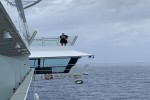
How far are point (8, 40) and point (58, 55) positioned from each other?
83.9 feet

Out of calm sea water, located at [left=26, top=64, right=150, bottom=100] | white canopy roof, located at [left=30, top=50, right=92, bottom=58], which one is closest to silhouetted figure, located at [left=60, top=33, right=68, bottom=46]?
white canopy roof, located at [left=30, top=50, right=92, bottom=58]

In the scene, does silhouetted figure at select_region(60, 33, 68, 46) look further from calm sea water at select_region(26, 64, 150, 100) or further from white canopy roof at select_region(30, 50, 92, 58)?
calm sea water at select_region(26, 64, 150, 100)

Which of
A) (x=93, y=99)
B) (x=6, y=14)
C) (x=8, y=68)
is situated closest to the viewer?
(x=6, y=14)

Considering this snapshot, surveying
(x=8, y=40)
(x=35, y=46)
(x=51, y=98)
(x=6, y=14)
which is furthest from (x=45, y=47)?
(x=6, y=14)

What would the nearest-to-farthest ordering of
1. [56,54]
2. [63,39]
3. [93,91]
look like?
[63,39], [56,54], [93,91]

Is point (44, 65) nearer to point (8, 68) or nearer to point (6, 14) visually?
point (8, 68)

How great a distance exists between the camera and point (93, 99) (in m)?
42.2

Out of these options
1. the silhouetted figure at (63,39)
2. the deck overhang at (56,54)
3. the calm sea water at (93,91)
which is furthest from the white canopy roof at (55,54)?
the calm sea water at (93,91)

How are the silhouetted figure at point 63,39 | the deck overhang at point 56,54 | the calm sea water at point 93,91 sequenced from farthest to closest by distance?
1. the calm sea water at point 93,91
2. the deck overhang at point 56,54
3. the silhouetted figure at point 63,39

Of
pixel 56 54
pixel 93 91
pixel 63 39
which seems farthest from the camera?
pixel 93 91

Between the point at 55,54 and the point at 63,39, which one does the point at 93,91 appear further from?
the point at 63,39

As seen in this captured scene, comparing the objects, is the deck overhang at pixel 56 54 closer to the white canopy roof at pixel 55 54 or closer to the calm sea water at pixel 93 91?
the white canopy roof at pixel 55 54

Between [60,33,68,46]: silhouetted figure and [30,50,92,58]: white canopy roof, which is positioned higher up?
[60,33,68,46]: silhouetted figure

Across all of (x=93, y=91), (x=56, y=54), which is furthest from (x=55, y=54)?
(x=93, y=91)
